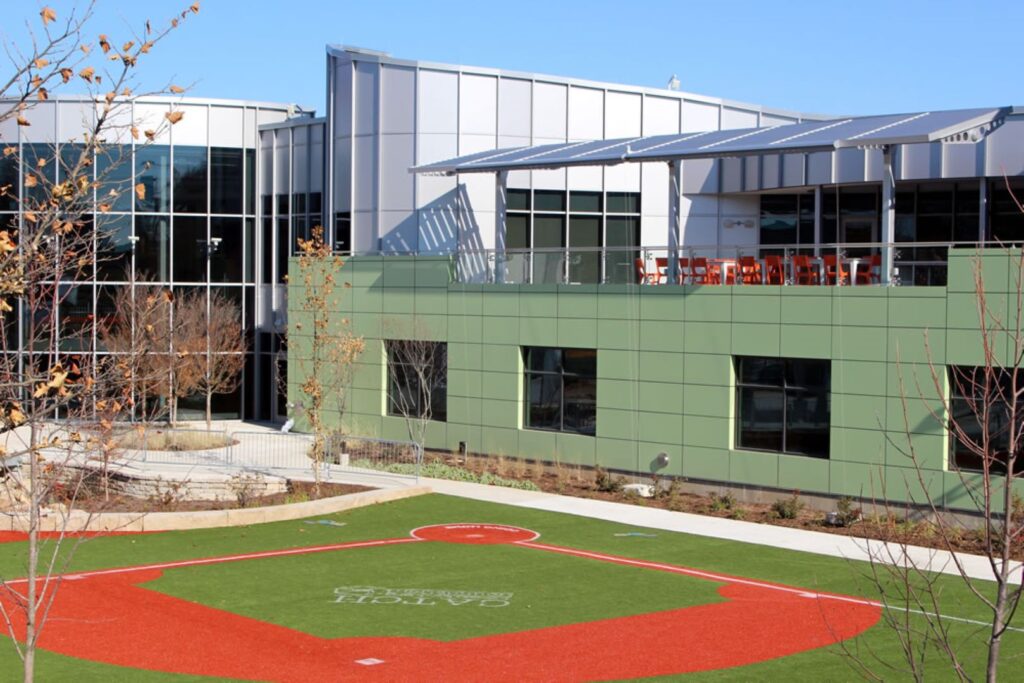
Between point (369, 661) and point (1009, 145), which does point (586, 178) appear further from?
point (369, 661)

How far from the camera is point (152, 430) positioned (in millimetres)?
42344

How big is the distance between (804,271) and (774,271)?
74 centimetres

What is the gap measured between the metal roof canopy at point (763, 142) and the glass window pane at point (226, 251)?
36.7 ft

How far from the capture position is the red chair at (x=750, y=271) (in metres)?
30.7

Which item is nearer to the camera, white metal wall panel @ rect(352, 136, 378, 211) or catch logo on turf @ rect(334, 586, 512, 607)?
catch logo on turf @ rect(334, 586, 512, 607)

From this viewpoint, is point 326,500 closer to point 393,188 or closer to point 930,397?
point 930,397

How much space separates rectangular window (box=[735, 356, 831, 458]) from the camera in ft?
95.6

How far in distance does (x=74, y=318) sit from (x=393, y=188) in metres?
12.2

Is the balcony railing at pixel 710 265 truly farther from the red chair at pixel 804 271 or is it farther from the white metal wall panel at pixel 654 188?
the white metal wall panel at pixel 654 188

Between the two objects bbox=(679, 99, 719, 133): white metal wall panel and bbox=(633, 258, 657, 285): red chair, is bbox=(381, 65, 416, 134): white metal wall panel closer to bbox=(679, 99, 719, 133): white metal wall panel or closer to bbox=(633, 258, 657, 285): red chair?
bbox=(679, 99, 719, 133): white metal wall panel

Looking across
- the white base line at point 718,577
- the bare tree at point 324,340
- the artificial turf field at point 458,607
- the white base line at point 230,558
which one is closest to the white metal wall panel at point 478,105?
the bare tree at point 324,340

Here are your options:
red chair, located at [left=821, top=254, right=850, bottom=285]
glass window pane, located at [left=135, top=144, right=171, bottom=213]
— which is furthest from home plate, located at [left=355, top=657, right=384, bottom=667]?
glass window pane, located at [left=135, top=144, right=171, bottom=213]

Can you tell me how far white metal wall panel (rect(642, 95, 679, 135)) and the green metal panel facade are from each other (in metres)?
11.4

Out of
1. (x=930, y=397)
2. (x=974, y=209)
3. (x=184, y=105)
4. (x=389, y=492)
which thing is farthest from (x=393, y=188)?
(x=930, y=397)
